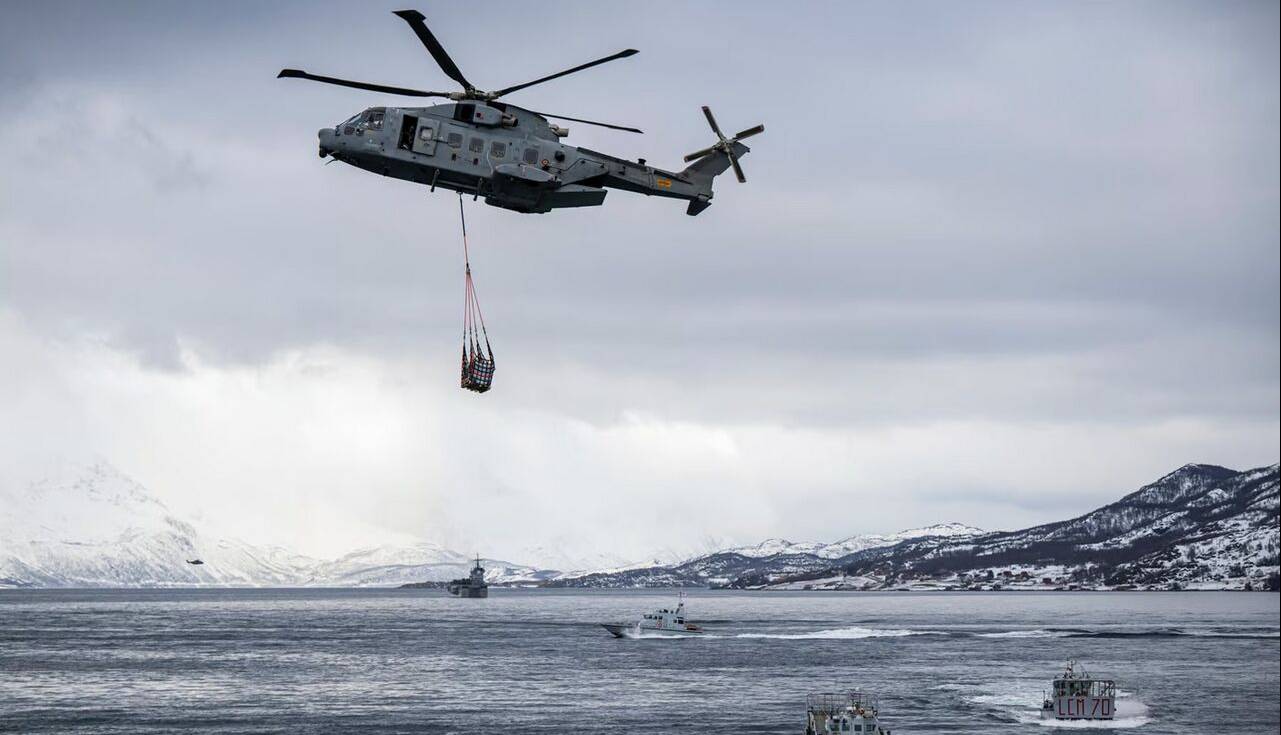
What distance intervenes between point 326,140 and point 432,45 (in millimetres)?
6269

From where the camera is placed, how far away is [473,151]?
56031 millimetres

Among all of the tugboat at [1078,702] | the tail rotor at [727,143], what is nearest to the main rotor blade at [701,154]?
the tail rotor at [727,143]

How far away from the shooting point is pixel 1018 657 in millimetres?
173375

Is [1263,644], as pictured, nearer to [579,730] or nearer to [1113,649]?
[1113,649]

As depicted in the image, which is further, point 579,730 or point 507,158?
point 579,730

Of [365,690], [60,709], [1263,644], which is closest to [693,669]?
[365,690]

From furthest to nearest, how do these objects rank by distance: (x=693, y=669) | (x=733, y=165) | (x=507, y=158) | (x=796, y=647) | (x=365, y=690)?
1. (x=796, y=647)
2. (x=693, y=669)
3. (x=365, y=690)
4. (x=733, y=165)
5. (x=507, y=158)

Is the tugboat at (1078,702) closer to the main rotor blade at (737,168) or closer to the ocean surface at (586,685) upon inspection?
the ocean surface at (586,685)

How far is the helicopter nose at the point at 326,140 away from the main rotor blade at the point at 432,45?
5162 millimetres

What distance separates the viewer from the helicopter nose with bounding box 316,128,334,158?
56094mm

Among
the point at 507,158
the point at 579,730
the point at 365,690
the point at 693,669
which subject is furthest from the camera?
the point at 693,669

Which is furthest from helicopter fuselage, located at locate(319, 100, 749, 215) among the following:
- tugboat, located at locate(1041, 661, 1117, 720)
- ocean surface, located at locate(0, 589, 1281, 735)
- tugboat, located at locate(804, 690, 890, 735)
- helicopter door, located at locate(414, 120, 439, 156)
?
tugboat, located at locate(1041, 661, 1117, 720)

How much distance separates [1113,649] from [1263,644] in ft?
85.0

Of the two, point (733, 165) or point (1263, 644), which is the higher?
point (733, 165)
